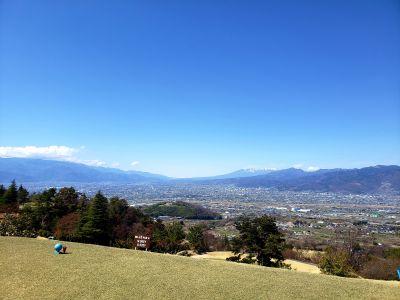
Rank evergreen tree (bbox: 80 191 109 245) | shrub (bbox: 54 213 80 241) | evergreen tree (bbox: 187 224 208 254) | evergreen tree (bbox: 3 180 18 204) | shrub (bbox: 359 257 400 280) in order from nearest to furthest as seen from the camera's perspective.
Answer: shrub (bbox: 359 257 400 280) < shrub (bbox: 54 213 80 241) < evergreen tree (bbox: 80 191 109 245) < evergreen tree (bbox: 187 224 208 254) < evergreen tree (bbox: 3 180 18 204)

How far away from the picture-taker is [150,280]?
56.5 ft

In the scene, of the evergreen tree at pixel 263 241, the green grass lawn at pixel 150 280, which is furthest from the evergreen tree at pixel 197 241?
the green grass lawn at pixel 150 280

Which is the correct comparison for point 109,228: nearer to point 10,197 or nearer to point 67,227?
point 67,227

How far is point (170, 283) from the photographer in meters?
17.0

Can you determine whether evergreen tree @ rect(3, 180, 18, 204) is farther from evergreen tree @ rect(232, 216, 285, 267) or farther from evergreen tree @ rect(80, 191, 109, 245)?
evergreen tree @ rect(232, 216, 285, 267)

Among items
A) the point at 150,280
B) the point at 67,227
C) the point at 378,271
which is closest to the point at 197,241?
the point at 67,227

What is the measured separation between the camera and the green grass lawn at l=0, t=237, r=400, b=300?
15.6m

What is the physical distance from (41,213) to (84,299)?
107ft

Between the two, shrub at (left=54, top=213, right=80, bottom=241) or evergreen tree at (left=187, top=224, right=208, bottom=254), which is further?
evergreen tree at (left=187, top=224, right=208, bottom=254)

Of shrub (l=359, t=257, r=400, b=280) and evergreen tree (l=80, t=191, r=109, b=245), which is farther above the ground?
evergreen tree (l=80, t=191, r=109, b=245)

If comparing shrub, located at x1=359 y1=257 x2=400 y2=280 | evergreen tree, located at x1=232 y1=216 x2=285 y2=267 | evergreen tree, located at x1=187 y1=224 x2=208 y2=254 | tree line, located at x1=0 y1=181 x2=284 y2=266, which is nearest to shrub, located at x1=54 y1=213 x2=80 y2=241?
tree line, located at x1=0 y1=181 x2=284 y2=266

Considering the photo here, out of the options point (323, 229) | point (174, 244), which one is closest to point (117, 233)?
point (174, 244)

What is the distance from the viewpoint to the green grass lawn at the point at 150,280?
1565 cm

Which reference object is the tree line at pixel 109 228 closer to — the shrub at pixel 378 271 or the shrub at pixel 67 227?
the shrub at pixel 67 227
